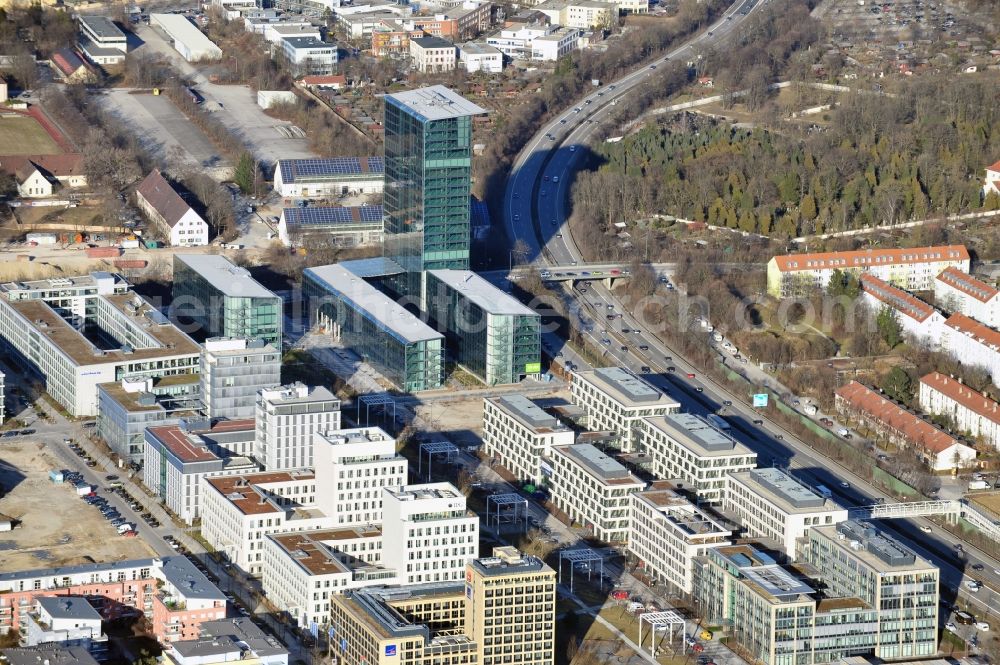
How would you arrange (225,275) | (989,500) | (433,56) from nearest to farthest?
(989,500), (225,275), (433,56)

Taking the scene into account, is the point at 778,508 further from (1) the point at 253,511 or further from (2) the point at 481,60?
(2) the point at 481,60

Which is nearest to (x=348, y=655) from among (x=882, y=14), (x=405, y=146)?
(x=405, y=146)

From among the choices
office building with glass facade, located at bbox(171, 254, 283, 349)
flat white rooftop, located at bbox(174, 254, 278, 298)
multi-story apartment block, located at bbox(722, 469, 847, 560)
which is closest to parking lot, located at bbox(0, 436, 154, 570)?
office building with glass facade, located at bbox(171, 254, 283, 349)

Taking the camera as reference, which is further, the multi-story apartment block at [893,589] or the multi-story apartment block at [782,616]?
the multi-story apartment block at [893,589]

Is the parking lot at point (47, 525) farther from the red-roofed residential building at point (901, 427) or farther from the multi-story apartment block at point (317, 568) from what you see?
the red-roofed residential building at point (901, 427)

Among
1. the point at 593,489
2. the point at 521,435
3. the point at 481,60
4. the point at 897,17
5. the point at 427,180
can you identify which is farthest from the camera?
the point at 897,17

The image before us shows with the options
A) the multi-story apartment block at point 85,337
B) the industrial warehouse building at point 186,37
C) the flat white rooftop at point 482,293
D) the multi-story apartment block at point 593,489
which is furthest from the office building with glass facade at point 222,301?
the industrial warehouse building at point 186,37

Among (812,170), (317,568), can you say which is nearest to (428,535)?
(317,568)
